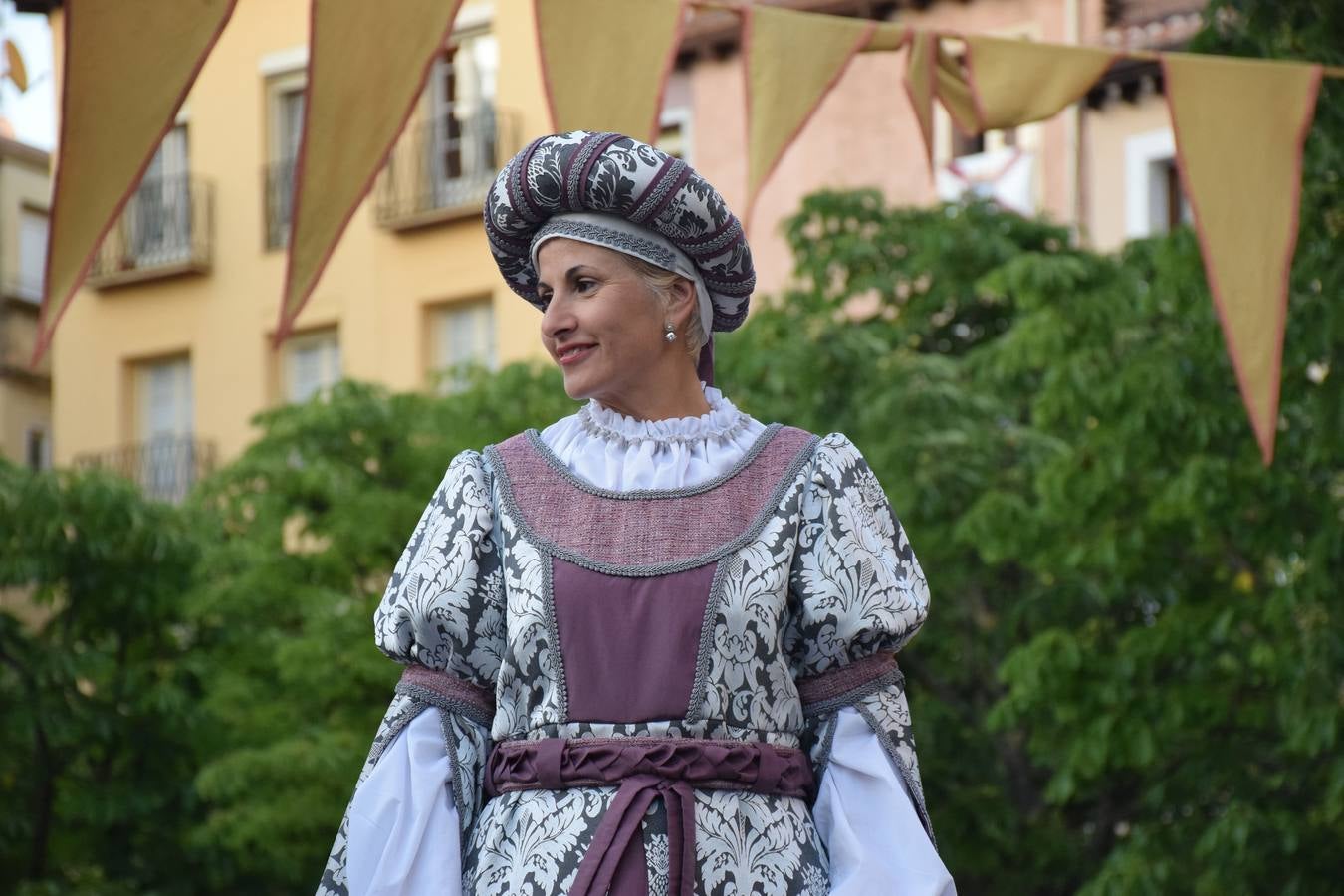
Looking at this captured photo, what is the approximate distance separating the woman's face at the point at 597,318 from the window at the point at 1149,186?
716 inches

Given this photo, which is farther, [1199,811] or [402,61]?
[1199,811]

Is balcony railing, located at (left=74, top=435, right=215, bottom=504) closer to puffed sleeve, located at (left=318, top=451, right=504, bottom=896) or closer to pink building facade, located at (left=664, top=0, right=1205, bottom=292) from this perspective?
pink building facade, located at (left=664, top=0, right=1205, bottom=292)

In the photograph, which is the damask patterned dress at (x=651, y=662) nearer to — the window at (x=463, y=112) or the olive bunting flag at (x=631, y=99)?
the olive bunting flag at (x=631, y=99)

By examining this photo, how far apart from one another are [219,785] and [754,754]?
11321 millimetres

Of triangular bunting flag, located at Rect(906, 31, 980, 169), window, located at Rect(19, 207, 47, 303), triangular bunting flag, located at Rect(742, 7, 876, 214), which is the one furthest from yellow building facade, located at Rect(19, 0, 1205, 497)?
triangular bunting flag, located at Rect(742, 7, 876, 214)

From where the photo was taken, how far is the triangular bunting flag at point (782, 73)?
19.9 ft

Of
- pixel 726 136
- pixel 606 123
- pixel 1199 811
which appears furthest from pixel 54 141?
pixel 726 136

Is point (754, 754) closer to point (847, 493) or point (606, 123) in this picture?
point (847, 493)

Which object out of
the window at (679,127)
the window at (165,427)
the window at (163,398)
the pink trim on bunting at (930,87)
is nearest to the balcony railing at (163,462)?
the window at (165,427)

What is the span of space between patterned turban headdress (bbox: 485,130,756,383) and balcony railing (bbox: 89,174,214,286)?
22000mm

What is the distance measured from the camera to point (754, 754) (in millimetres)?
3549

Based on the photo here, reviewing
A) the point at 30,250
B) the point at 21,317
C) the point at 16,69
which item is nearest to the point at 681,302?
the point at 16,69

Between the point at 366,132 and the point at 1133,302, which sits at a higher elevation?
the point at 1133,302

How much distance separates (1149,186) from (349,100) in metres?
17.4
